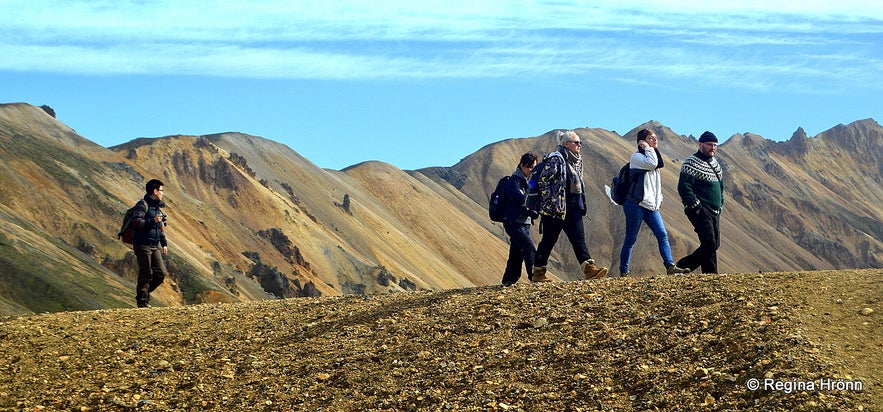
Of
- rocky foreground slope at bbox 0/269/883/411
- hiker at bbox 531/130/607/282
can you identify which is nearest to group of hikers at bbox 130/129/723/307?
hiker at bbox 531/130/607/282

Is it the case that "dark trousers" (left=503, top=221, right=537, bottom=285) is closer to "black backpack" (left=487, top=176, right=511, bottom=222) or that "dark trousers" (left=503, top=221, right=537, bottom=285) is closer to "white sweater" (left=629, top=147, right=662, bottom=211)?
"black backpack" (left=487, top=176, right=511, bottom=222)

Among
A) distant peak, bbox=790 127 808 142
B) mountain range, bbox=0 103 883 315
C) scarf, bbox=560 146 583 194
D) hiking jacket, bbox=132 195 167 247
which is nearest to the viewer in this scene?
scarf, bbox=560 146 583 194

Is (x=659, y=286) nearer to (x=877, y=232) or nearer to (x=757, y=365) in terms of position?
(x=757, y=365)

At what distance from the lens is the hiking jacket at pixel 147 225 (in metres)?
13.8

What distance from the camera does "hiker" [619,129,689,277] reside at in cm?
1292

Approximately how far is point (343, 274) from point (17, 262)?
1142 inches

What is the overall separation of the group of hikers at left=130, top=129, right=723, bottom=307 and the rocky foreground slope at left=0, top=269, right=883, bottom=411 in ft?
2.26

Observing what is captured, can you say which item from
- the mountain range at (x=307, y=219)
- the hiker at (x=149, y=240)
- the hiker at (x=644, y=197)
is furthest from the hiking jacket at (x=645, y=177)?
the mountain range at (x=307, y=219)

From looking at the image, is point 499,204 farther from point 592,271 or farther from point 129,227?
point 129,227

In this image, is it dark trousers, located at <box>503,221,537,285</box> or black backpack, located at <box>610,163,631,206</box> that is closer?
dark trousers, located at <box>503,221,537,285</box>

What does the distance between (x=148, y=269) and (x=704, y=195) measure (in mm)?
7521

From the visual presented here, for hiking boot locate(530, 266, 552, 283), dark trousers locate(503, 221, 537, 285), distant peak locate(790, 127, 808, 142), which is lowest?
hiking boot locate(530, 266, 552, 283)

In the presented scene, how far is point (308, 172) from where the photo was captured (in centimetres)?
8444

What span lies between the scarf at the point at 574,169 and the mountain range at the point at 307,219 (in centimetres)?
686
